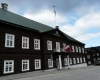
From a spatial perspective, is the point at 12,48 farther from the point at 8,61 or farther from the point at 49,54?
the point at 49,54

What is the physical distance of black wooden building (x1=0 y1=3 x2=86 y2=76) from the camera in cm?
1790

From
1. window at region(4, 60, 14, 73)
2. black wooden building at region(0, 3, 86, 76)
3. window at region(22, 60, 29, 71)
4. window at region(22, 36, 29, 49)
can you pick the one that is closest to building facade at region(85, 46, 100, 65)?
black wooden building at region(0, 3, 86, 76)

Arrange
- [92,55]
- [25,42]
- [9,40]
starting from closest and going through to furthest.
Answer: [9,40]
[25,42]
[92,55]

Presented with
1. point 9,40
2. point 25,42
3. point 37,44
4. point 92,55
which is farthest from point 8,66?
point 92,55

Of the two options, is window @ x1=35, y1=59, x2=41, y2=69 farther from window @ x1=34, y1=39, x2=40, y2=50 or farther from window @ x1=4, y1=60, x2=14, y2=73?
window @ x1=4, y1=60, x2=14, y2=73

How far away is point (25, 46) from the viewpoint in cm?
2127

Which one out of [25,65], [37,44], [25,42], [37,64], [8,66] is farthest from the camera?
[37,44]

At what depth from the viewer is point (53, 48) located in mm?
27328

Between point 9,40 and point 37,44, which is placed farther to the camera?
point 37,44

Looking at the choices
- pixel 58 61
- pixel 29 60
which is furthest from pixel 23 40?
pixel 58 61

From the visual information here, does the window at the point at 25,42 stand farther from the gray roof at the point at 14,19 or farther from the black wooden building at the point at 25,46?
the gray roof at the point at 14,19

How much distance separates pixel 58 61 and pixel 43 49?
5.19m

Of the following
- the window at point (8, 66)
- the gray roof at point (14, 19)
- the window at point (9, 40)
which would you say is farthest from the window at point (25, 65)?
the gray roof at point (14, 19)

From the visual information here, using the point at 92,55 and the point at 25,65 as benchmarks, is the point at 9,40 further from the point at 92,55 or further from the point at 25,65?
the point at 92,55
